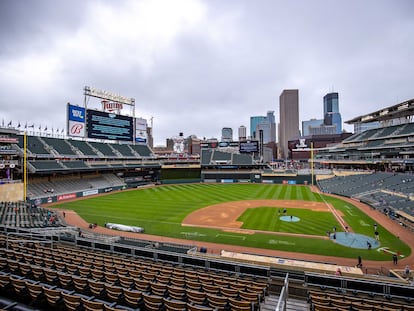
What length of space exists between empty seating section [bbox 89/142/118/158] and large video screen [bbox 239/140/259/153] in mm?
35363

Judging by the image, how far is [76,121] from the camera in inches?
1956

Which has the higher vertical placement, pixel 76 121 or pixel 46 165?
pixel 76 121

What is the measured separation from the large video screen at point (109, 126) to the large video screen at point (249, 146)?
103 ft

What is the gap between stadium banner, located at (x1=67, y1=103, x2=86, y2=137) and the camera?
159ft

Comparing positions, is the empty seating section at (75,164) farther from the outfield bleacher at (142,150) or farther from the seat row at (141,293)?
the seat row at (141,293)

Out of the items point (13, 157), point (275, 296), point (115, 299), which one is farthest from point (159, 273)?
point (13, 157)

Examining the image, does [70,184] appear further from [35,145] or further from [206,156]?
[206,156]

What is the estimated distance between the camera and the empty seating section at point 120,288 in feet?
19.8

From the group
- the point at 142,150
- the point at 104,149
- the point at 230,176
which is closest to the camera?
the point at 104,149

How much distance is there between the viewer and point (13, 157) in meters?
39.4

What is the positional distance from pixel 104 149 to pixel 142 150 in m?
12.6

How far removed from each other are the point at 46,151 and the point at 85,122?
9645mm

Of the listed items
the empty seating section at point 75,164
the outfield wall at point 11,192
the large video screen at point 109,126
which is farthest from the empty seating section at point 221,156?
the outfield wall at point 11,192

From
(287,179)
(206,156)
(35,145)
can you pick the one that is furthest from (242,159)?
(35,145)
